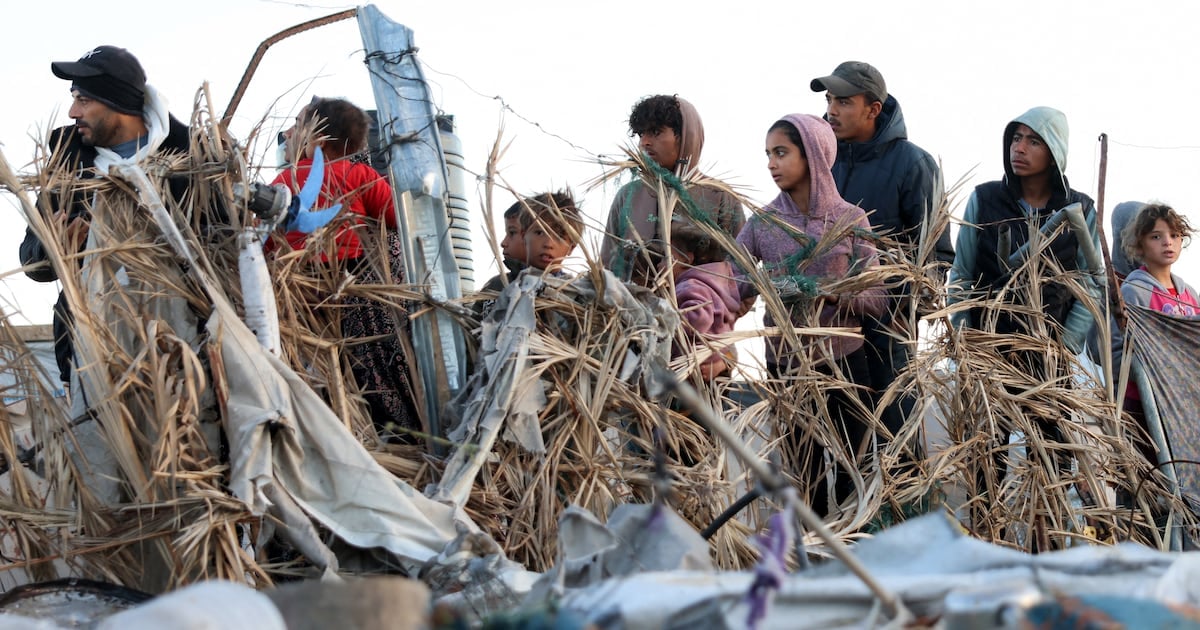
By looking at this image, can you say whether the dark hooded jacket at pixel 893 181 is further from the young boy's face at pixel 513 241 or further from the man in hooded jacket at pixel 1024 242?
the young boy's face at pixel 513 241

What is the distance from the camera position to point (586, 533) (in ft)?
8.41

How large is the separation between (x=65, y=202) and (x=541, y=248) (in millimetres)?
Result: 1470

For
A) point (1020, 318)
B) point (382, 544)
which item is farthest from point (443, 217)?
point (1020, 318)

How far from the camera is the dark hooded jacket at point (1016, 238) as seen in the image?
4770 millimetres

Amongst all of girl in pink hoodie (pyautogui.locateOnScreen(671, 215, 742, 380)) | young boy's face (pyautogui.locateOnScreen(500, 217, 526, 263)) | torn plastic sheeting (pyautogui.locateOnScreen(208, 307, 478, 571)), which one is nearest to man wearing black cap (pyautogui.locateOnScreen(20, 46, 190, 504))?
torn plastic sheeting (pyautogui.locateOnScreen(208, 307, 478, 571))

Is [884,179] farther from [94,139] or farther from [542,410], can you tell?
[94,139]

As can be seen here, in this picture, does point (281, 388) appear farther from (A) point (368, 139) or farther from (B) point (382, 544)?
(A) point (368, 139)

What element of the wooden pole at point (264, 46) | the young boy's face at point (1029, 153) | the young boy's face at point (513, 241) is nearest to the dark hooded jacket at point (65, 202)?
the wooden pole at point (264, 46)

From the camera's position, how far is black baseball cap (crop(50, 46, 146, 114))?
407cm

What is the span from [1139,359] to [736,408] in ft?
5.66

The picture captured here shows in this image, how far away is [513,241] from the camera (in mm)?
4273

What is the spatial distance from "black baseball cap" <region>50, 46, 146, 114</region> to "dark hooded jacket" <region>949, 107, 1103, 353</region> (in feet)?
9.49

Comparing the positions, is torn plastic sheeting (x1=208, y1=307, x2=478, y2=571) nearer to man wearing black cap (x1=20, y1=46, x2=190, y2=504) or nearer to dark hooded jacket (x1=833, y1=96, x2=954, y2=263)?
man wearing black cap (x1=20, y1=46, x2=190, y2=504)

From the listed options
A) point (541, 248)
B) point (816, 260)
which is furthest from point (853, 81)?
point (541, 248)
